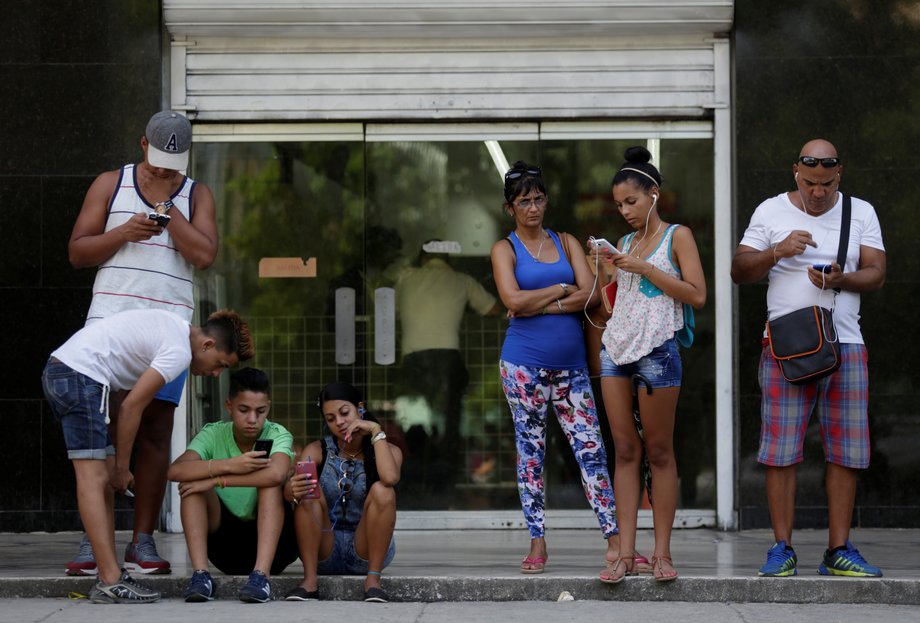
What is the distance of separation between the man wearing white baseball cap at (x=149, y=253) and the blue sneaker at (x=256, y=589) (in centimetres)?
66

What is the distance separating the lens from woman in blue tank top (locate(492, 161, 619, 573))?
20.8 ft

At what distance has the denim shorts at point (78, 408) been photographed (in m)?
5.84

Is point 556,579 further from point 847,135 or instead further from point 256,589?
point 847,135

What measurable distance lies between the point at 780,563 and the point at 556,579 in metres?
0.99

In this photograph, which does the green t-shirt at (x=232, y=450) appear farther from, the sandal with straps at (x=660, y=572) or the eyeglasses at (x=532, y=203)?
the sandal with straps at (x=660, y=572)

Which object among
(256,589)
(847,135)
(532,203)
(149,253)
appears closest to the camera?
(256,589)

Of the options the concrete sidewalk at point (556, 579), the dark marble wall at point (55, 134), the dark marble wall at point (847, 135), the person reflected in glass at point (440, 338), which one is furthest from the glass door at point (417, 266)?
the concrete sidewalk at point (556, 579)

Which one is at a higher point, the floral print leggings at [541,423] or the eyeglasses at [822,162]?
the eyeglasses at [822,162]

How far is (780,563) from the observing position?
606 centimetres

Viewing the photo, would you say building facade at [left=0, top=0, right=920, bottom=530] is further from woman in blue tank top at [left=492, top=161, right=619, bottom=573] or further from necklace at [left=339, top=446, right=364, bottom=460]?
necklace at [left=339, top=446, right=364, bottom=460]

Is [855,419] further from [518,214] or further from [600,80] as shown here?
[600,80]

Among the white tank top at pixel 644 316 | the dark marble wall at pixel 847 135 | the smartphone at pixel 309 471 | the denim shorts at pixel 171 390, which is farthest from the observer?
the dark marble wall at pixel 847 135

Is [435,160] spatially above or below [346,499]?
above

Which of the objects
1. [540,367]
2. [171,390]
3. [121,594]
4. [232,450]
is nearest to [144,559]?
[121,594]
